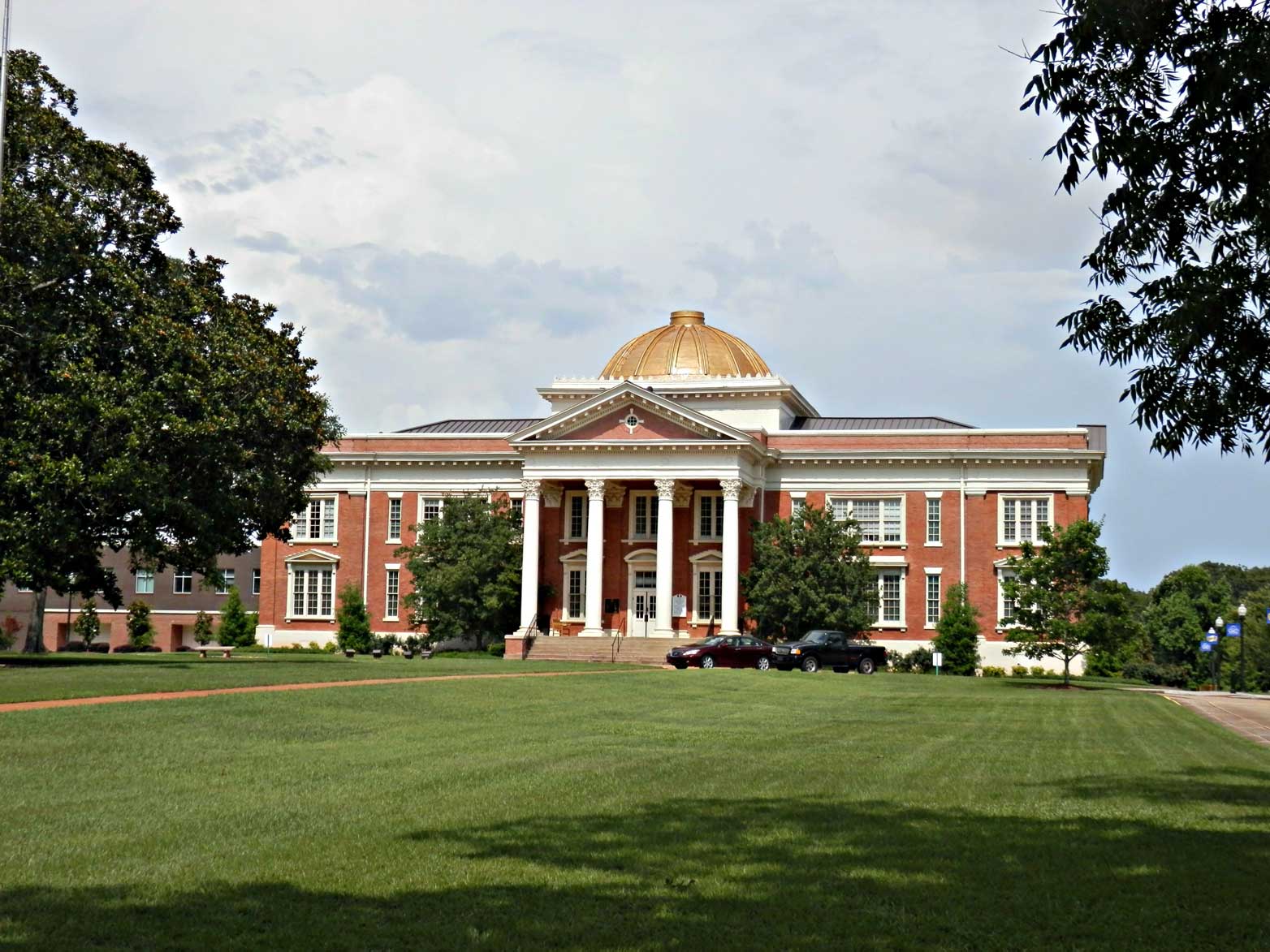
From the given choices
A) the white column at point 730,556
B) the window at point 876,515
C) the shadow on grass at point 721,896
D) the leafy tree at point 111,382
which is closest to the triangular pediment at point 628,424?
the white column at point 730,556

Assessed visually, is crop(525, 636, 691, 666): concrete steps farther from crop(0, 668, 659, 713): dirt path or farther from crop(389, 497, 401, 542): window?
crop(0, 668, 659, 713): dirt path

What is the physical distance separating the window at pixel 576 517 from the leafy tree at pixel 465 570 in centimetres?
278

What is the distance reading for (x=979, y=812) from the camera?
14.4m

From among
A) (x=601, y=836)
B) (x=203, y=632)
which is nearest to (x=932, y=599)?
(x=203, y=632)

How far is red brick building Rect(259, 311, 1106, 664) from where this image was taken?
64.3 metres

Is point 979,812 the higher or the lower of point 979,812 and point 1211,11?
the lower

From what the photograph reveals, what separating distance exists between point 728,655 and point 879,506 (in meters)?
16.3

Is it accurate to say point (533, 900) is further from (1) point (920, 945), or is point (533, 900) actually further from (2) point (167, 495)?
(2) point (167, 495)

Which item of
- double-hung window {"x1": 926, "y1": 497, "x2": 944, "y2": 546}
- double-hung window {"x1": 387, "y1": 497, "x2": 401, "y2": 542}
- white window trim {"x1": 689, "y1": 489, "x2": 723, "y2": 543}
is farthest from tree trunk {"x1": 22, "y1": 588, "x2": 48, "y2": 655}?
double-hung window {"x1": 926, "y1": 497, "x2": 944, "y2": 546}

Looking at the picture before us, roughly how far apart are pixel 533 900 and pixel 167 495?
103ft

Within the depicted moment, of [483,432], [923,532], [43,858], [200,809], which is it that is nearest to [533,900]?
[43,858]

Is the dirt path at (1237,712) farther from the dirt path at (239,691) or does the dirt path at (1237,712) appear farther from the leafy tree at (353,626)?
the leafy tree at (353,626)

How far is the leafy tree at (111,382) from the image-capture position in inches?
1446

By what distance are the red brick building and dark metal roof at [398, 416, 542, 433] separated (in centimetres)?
298
